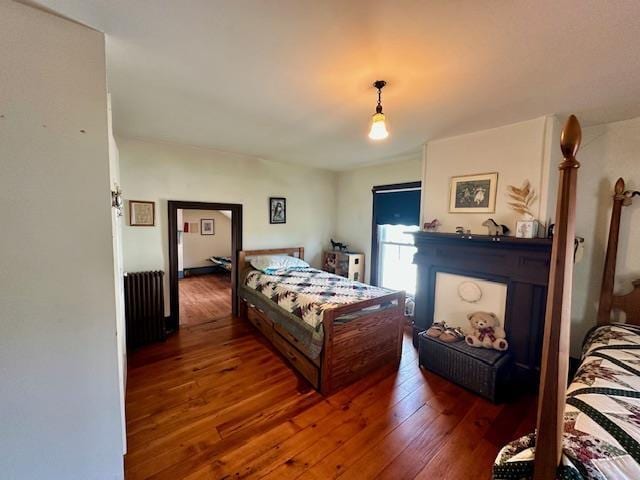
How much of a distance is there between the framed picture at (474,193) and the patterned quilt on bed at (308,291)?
116 cm

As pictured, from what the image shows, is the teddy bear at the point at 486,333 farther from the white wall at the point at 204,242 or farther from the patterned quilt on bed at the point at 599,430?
the white wall at the point at 204,242

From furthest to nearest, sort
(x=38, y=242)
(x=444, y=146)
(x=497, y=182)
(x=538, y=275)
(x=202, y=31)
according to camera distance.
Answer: (x=444, y=146) → (x=497, y=182) → (x=538, y=275) → (x=202, y=31) → (x=38, y=242)

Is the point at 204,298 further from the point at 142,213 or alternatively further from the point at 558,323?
the point at 558,323

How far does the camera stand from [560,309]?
28.5 inches

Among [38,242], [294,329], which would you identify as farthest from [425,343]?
[38,242]

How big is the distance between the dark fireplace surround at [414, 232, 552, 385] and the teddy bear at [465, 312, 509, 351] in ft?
0.30

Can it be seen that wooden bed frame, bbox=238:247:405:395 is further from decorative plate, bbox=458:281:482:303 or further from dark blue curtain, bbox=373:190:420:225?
dark blue curtain, bbox=373:190:420:225

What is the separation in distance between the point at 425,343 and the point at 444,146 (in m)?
2.06

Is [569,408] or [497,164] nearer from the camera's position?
[569,408]

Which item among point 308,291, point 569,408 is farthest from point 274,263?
point 569,408

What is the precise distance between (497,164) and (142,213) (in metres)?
3.87

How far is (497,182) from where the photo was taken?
240 cm

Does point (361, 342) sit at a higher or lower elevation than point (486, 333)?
lower

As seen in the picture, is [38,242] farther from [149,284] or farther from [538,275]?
[538,275]
